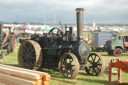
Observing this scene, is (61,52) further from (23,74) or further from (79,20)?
(23,74)

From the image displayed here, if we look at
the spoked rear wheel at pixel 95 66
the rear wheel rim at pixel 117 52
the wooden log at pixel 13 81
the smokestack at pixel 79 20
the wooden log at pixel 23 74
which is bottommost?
the rear wheel rim at pixel 117 52

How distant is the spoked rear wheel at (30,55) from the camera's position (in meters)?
7.21

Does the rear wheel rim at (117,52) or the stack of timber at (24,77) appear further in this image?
the rear wheel rim at (117,52)

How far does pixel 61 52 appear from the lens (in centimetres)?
740

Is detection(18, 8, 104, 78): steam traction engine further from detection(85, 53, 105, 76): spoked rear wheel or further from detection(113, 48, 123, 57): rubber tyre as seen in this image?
detection(113, 48, 123, 57): rubber tyre

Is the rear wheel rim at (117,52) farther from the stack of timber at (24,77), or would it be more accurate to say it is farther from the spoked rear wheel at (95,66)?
the stack of timber at (24,77)

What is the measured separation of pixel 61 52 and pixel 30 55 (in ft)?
4.26

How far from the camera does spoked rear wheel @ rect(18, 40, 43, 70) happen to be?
23.7 feet

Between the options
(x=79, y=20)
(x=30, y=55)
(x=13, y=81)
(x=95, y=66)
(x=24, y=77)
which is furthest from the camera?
(x=30, y=55)

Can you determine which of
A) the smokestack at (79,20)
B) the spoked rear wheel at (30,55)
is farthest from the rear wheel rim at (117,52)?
the spoked rear wheel at (30,55)

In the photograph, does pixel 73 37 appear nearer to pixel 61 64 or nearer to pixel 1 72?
pixel 61 64

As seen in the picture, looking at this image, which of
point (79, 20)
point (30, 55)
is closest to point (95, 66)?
point (79, 20)

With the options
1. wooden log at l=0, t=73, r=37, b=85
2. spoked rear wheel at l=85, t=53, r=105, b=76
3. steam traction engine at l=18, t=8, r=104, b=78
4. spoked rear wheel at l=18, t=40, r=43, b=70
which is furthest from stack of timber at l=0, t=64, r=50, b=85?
spoked rear wheel at l=85, t=53, r=105, b=76

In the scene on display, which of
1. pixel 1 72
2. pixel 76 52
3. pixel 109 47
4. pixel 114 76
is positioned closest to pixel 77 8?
pixel 76 52
